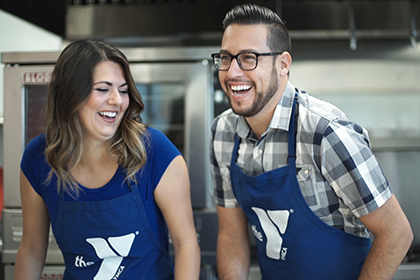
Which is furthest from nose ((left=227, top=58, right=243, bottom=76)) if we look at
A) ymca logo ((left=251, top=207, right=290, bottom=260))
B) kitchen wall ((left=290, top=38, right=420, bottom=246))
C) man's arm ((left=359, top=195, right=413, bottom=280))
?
kitchen wall ((left=290, top=38, right=420, bottom=246))

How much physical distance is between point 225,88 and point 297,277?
0.65 m

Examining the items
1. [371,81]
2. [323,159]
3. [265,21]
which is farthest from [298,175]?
→ [371,81]

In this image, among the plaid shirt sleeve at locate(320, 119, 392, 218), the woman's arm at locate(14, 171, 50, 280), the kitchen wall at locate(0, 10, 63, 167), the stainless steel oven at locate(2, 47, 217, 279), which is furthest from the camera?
the kitchen wall at locate(0, 10, 63, 167)

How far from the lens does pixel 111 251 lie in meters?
1.30

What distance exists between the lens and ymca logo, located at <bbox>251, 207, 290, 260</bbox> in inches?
50.6

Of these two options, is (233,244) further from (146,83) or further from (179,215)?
(146,83)

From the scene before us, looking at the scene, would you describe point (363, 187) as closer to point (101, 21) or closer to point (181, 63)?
point (181, 63)

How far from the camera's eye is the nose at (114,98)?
4.18 feet

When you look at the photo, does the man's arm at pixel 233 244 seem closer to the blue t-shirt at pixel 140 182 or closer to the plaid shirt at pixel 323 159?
the plaid shirt at pixel 323 159

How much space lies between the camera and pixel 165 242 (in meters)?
1.38

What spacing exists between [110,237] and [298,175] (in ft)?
2.04

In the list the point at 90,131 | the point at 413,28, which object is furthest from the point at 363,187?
the point at 413,28

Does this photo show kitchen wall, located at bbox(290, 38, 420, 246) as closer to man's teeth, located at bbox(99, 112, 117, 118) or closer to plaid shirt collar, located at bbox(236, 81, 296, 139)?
plaid shirt collar, located at bbox(236, 81, 296, 139)

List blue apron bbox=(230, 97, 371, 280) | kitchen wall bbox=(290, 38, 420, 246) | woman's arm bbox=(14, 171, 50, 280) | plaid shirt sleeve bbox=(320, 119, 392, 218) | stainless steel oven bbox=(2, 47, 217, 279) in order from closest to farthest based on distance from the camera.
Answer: plaid shirt sleeve bbox=(320, 119, 392, 218)
blue apron bbox=(230, 97, 371, 280)
woman's arm bbox=(14, 171, 50, 280)
stainless steel oven bbox=(2, 47, 217, 279)
kitchen wall bbox=(290, 38, 420, 246)
